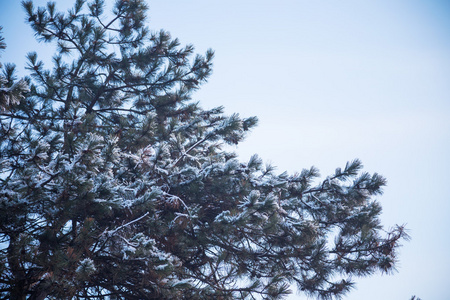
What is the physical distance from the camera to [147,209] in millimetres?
5777

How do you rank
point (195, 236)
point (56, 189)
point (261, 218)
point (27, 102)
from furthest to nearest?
point (27, 102) → point (195, 236) → point (261, 218) → point (56, 189)

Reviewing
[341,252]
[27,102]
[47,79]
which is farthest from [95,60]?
[341,252]

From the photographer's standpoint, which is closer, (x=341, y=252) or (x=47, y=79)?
(x=341, y=252)

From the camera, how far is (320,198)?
6.77 metres

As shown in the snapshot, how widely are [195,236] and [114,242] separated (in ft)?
4.14

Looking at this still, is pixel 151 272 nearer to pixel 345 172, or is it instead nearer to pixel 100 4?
pixel 345 172

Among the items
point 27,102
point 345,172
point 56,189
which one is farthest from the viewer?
point 27,102

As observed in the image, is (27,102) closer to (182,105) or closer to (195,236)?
(182,105)

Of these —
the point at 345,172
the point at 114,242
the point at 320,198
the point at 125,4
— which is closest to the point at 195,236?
the point at 114,242

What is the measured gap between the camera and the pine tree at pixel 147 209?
4707 millimetres

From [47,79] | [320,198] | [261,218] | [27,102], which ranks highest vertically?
[47,79]

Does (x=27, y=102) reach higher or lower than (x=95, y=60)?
lower

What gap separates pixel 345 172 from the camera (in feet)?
21.6

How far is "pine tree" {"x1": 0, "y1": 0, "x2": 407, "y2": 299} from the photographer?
471 cm
